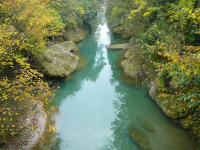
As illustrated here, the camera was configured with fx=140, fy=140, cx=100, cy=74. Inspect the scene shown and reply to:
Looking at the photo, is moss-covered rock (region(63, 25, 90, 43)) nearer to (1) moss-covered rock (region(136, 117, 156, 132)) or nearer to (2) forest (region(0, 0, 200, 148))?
(2) forest (region(0, 0, 200, 148))

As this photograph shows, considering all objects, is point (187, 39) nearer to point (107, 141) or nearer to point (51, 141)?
point (107, 141)

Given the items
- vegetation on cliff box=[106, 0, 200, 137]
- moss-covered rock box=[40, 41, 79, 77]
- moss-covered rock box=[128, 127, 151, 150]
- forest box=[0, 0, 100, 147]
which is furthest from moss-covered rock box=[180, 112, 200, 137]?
moss-covered rock box=[40, 41, 79, 77]

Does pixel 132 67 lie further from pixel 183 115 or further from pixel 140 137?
pixel 140 137

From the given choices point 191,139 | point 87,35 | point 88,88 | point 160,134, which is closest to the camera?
point 191,139

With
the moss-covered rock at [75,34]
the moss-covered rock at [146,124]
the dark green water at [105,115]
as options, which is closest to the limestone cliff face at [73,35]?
the moss-covered rock at [75,34]

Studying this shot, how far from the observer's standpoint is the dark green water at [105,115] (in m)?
8.51

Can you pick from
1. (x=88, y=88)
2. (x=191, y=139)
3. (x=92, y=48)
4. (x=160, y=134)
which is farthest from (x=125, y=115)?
(x=92, y=48)

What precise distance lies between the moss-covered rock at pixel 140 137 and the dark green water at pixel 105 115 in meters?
0.22

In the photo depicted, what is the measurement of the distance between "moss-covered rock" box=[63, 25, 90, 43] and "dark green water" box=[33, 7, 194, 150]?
39.6 feet

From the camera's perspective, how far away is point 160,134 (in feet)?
28.7

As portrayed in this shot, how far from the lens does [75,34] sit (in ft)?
94.4

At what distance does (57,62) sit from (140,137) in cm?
1085

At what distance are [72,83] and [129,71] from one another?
636cm

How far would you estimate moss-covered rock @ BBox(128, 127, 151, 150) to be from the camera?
8164mm
